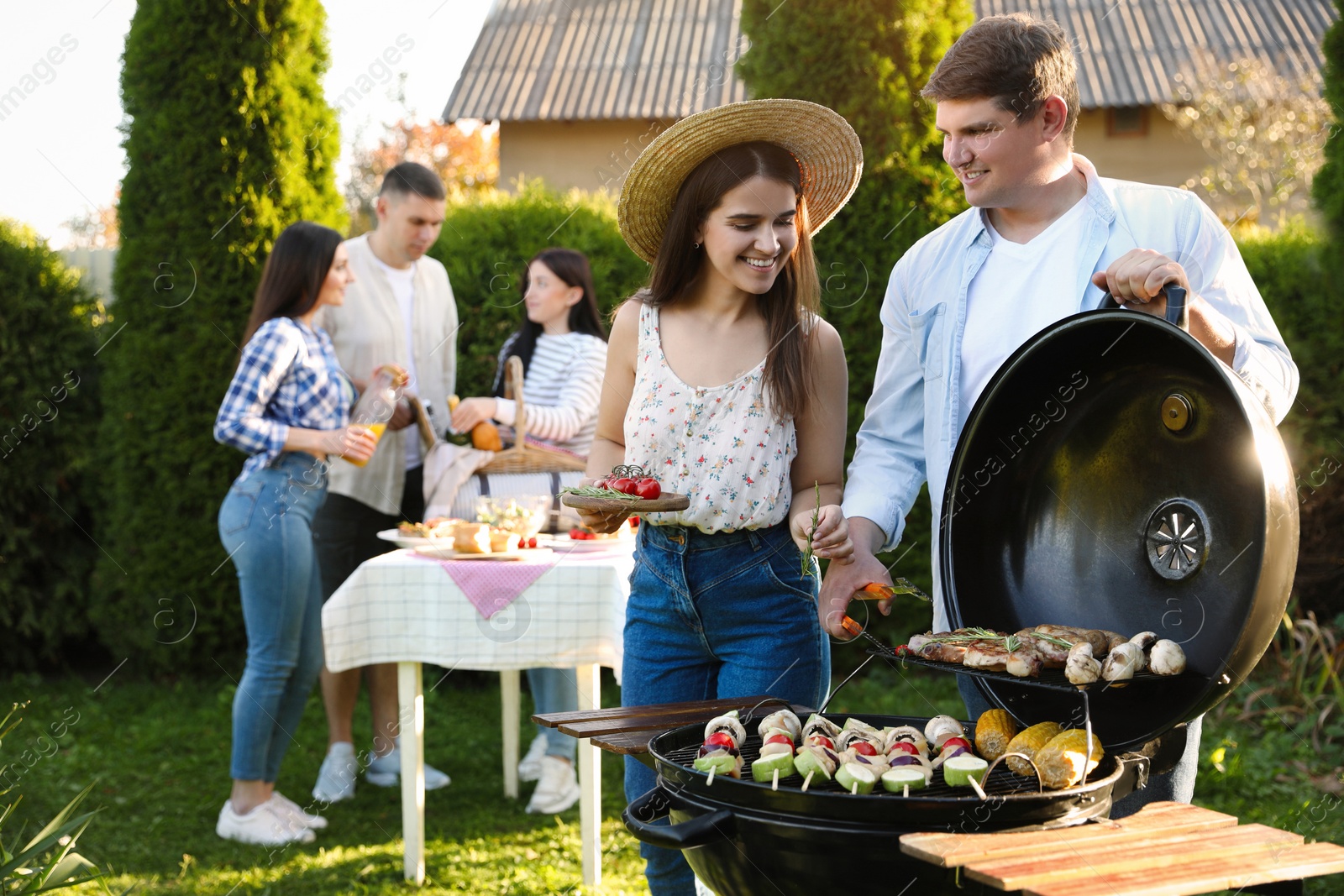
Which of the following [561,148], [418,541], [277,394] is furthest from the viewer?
[561,148]

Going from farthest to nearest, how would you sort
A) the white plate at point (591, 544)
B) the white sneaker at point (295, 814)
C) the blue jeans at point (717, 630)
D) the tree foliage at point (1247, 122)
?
the tree foliage at point (1247, 122) → the white sneaker at point (295, 814) → the white plate at point (591, 544) → the blue jeans at point (717, 630)

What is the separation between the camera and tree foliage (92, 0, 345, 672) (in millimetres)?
6391

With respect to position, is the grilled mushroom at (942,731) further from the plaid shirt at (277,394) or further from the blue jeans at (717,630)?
the plaid shirt at (277,394)

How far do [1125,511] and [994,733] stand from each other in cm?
42

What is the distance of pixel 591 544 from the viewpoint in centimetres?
439

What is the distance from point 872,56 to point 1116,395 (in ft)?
14.4

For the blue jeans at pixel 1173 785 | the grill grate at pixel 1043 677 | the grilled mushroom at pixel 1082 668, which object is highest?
the grilled mushroom at pixel 1082 668

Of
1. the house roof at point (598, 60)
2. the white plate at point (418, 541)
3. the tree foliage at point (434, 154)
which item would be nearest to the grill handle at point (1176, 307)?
the white plate at point (418, 541)

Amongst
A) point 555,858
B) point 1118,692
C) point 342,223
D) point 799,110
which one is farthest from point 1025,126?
point 342,223

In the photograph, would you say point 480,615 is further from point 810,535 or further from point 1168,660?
point 1168,660

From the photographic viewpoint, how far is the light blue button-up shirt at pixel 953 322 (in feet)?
6.89

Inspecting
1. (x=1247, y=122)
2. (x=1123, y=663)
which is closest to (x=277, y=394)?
(x=1123, y=663)

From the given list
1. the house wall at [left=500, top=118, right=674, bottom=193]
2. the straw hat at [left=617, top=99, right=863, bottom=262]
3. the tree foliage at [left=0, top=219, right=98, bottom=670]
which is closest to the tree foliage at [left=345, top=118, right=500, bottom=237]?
the house wall at [left=500, top=118, right=674, bottom=193]

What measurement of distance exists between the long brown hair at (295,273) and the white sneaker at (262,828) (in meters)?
1.86
